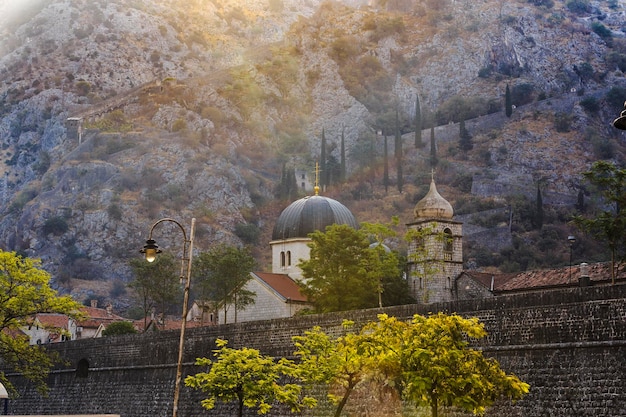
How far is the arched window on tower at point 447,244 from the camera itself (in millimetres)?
62741

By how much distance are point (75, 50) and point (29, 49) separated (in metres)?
8.20

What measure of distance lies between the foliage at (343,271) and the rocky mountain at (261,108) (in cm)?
6265

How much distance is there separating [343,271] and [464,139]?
92.9 meters

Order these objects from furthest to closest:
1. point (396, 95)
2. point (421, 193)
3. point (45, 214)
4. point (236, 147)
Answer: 1. point (396, 95)
2. point (236, 147)
3. point (421, 193)
4. point (45, 214)

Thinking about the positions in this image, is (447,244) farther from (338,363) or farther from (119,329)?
(338,363)

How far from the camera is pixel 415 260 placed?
62.7m

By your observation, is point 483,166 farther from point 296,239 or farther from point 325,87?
point 296,239

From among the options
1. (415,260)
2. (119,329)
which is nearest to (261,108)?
(119,329)

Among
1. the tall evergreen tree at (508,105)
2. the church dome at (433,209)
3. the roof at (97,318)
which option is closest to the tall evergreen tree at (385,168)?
the tall evergreen tree at (508,105)

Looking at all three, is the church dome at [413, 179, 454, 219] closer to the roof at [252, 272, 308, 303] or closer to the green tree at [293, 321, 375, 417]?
the roof at [252, 272, 308, 303]

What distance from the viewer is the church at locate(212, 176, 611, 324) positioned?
61375mm

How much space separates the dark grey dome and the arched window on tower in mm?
6335

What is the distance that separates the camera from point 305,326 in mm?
35656

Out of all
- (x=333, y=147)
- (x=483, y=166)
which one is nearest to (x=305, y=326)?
(x=483, y=166)
